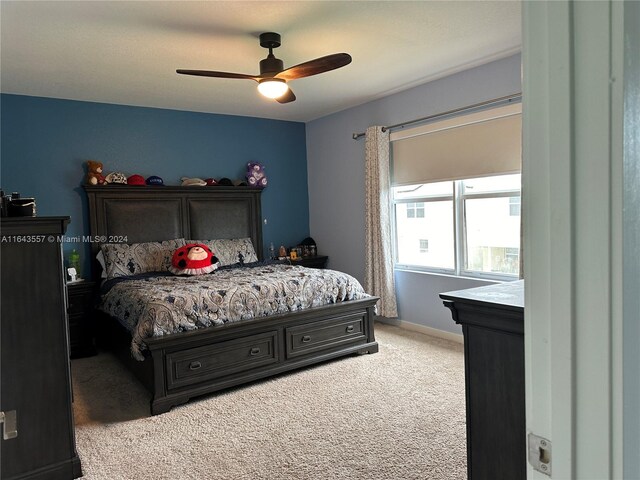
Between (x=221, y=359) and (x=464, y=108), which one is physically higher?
(x=464, y=108)

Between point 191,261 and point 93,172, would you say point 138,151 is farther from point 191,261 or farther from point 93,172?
point 191,261

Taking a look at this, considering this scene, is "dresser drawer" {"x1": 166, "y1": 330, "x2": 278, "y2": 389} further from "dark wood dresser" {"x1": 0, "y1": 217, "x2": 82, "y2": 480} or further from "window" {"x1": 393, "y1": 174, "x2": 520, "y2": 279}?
"window" {"x1": 393, "y1": 174, "x2": 520, "y2": 279}

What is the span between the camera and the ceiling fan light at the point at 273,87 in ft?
10.5

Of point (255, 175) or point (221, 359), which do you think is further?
point (255, 175)

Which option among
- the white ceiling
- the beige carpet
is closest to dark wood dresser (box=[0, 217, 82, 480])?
the beige carpet

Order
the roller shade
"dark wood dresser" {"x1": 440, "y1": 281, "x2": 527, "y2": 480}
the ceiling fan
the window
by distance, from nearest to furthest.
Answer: "dark wood dresser" {"x1": 440, "y1": 281, "x2": 527, "y2": 480} → the ceiling fan → the roller shade → the window

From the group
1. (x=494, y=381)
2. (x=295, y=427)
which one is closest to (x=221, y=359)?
(x=295, y=427)

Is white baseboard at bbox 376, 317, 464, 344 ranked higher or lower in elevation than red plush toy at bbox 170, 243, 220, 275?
lower

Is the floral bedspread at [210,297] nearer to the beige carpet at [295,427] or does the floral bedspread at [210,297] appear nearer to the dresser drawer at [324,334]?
the dresser drawer at [324,334]

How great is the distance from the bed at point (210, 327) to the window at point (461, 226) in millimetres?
1042

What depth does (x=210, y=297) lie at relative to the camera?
333 cm

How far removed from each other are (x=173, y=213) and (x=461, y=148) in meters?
3.17

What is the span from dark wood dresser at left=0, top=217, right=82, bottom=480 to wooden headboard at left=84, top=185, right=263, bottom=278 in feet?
8.95

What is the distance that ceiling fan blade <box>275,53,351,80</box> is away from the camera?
9.29 feet
